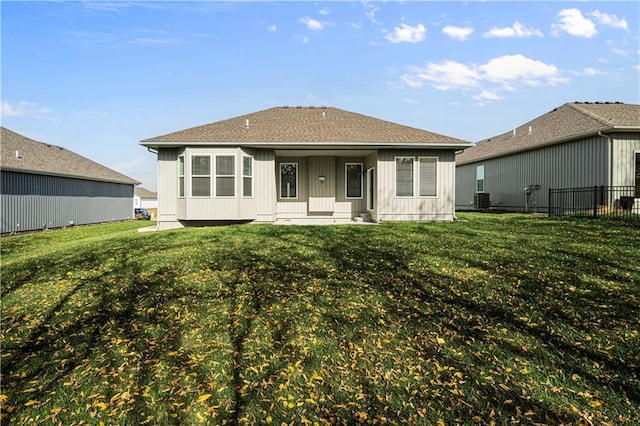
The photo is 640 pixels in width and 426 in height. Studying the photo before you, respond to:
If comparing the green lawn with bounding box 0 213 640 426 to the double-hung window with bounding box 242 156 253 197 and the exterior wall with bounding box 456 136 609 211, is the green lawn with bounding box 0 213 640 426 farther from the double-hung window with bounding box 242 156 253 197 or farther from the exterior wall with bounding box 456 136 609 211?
the exterior wall with bounding box 456 136 609 211

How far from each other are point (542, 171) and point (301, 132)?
40.4 ft

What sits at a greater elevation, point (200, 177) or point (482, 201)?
point (200, 177)

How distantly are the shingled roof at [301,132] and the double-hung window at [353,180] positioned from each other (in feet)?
5.34

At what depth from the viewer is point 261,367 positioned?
337 centimetres

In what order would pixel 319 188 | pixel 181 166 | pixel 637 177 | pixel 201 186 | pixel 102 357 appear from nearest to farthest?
1. pixel 102 357
2. pixel 201 186
3. pixel 181 166
4. pixel 637 177
5. pixel 319 188

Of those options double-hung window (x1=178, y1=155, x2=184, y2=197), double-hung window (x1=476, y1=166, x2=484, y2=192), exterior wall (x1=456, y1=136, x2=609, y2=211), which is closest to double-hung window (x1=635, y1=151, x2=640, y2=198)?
exterior wall (x1=456, y1=136, x2=609, y2=211)

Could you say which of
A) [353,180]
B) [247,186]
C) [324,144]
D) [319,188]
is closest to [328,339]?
[324,144]

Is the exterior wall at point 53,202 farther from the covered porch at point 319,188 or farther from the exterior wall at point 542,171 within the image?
the exterior wall at point 542,171

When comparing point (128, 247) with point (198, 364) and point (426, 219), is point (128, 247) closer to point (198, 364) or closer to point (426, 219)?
point (198, 364)

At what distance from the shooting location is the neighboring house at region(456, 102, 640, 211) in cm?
1301

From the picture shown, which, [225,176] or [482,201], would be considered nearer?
[225,176]

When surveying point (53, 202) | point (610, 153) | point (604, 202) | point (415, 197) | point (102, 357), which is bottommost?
point (102, 357)

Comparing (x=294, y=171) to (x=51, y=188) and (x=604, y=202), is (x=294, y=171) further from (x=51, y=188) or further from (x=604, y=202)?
(x=51, y=188)

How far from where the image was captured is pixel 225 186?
12.3 meters
